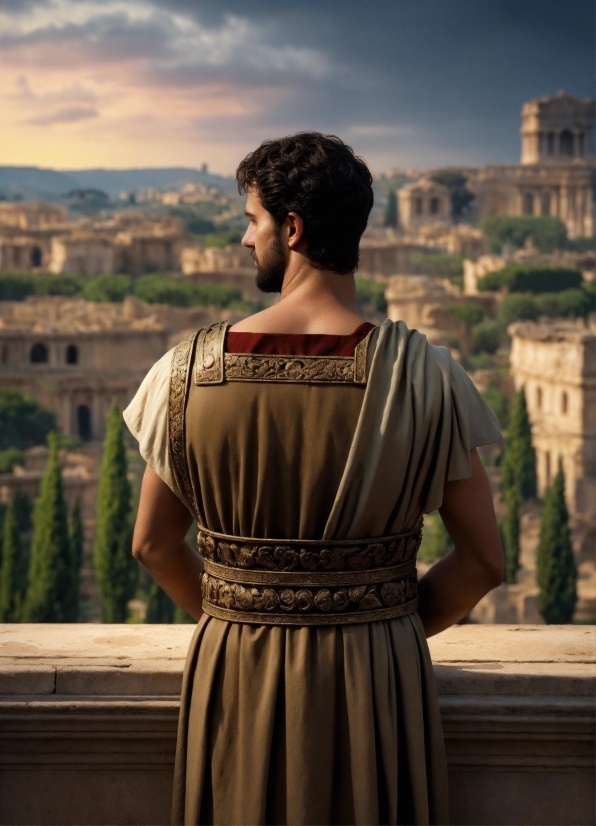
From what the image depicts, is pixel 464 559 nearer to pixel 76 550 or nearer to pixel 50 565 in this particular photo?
pixel 50 565

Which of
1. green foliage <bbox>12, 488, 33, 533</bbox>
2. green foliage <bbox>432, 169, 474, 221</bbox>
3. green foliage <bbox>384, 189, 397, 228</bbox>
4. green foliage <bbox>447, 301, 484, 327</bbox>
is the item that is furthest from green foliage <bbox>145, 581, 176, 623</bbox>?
green foliage <bbox>432, 169, 474, 221</bbox>

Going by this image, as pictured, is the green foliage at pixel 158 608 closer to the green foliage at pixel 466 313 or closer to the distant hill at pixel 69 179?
the green foliage at pixel 466 313

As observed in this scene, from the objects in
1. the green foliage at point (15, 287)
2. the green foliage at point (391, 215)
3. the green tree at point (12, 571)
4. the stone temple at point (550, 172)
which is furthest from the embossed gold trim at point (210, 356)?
the green foliage at point (391, 215)

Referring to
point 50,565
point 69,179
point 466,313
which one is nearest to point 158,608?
point 50,565

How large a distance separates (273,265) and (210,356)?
161 millimetres

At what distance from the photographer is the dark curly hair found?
225 cm

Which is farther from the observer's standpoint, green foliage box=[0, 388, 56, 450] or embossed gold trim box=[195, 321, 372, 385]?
green foliage box=[0, 388, 56, 450]

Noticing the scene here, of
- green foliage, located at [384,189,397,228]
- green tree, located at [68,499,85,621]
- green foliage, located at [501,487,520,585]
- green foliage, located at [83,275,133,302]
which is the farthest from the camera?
green foliage, located at [384,189,397,228]

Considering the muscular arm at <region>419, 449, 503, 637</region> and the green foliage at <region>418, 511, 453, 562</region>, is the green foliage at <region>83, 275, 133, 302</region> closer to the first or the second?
the green foliage at <region>418, 511, 453, 562</region>

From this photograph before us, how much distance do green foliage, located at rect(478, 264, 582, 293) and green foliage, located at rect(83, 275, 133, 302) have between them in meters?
10.2

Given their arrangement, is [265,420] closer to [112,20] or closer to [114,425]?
[114,425]

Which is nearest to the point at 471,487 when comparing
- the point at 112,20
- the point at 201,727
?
the point at 201,727

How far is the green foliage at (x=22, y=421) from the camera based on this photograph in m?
32.2

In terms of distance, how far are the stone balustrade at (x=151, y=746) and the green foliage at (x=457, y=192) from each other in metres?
76.8
